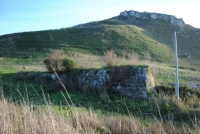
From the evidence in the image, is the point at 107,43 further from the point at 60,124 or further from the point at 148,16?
the point at 60,124

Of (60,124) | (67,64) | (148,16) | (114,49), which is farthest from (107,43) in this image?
(60,124)

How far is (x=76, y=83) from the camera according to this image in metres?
17.9

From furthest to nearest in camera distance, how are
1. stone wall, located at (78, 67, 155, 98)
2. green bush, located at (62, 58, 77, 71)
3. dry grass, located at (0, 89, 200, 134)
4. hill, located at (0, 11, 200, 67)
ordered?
hill, located at (0, 11, 200, 67), green bush, located at (62, 58, 77, 71), stone wall, located at (78, 67, 155, 98), dry grass, located at (0, 89, 200, 134)

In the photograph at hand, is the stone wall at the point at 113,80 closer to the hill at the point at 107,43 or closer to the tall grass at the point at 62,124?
the tall grass at the point at 62,124

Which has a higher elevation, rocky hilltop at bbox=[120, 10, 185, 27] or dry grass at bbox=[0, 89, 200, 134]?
rocky hilltop at bbox=[120, 10, 185, 27]

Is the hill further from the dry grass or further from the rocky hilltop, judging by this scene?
the dry grass

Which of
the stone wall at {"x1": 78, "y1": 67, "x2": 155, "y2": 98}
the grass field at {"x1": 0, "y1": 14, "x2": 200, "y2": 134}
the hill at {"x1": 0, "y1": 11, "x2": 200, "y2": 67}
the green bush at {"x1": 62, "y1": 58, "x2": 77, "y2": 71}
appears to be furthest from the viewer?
the hill at {"x1": 0, "y1": 11, "x2": 200, "y2": 67}

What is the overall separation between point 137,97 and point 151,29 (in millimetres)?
59236

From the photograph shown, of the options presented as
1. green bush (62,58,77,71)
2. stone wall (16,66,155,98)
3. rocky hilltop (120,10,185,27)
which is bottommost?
stone wall (16,66,155,98)

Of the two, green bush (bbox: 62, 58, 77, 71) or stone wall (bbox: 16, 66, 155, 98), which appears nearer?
stone wall (bbox: 16, 66, 155, 98)

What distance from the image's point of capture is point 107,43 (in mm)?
52344

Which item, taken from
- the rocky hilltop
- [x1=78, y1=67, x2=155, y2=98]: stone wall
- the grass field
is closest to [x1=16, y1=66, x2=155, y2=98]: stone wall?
[x1=78, y1=67, x2=155, y2=98]: stone wall

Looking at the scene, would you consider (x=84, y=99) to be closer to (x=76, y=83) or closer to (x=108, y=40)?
(x=76, y=83)

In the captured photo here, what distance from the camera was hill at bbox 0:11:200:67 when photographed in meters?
46.7
